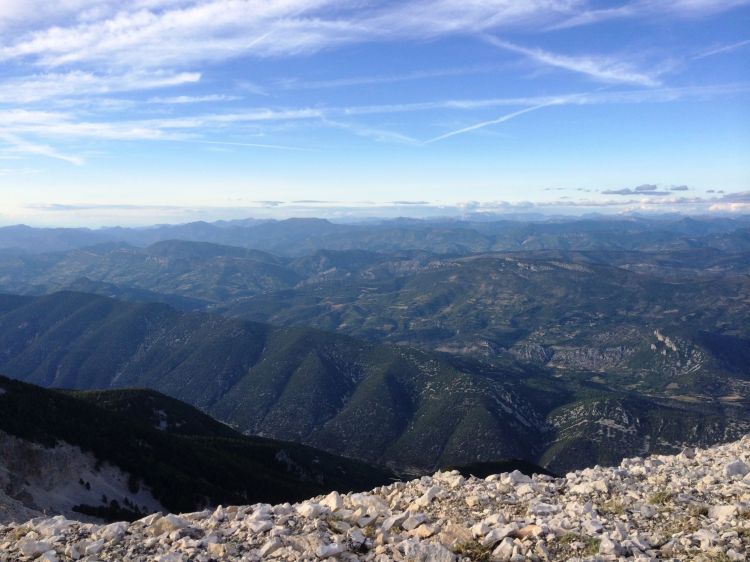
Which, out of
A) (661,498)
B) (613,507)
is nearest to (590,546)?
(613,507)

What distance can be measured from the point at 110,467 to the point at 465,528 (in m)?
84.7

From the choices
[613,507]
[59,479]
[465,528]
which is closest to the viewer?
[465,528]

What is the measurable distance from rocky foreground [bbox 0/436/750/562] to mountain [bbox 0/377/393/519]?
3276 cm

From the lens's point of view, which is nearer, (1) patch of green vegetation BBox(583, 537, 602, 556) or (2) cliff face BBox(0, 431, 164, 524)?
(1) patch of green vegetation BBox(583, 537, 602, 556)

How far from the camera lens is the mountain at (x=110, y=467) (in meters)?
68.7

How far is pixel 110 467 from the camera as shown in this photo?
84250 mm

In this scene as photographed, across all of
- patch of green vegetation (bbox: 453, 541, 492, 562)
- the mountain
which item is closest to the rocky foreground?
patch of green vegetation (bbox: 453, 541, 492, 562)

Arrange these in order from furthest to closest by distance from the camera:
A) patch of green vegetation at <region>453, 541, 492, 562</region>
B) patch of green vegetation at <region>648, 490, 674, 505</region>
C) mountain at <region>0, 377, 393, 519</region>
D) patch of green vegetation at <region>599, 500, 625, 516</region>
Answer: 1. mountain at <region>0, 377, 393, 519</region>
2. patch of green vegetation at <region>648, 490, 674, 505</region>
3. patch of green vegetation at <region>599, 500, 625, 516</region>
4. patch of green vegetation at <region>453, 541, 492, 562</region>

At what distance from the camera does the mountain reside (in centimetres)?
6869

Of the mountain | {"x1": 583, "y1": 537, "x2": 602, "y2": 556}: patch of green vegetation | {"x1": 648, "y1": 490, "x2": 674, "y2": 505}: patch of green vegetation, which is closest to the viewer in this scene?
{"x1": 583, "y1": 537, "x2": 602, "y2": 556}: patch of green vegetation

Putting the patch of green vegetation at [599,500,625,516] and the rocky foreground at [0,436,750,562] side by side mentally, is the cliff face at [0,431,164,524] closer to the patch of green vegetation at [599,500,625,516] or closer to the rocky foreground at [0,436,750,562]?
the rocky foreground at [0,436,750,562]

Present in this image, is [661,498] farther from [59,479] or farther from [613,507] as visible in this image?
[59,479]

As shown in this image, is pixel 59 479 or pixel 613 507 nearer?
pixel 613 507

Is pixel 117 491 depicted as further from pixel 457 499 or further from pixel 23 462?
pixel 457 499
